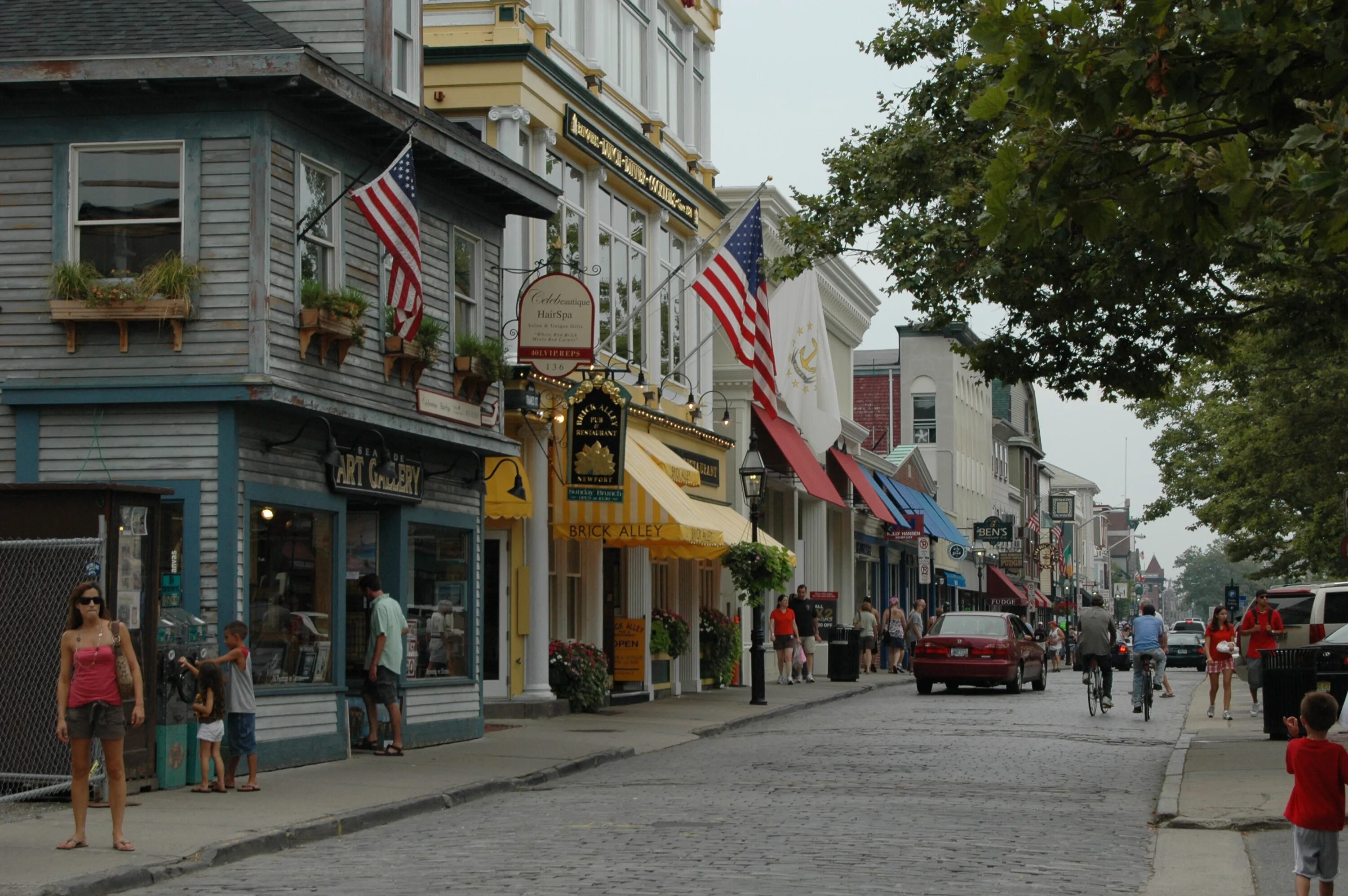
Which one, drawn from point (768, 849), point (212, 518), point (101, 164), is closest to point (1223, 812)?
point (768, 849)

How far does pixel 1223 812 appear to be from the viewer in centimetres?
1381

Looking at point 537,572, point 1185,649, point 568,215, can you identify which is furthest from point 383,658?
point 1185,649

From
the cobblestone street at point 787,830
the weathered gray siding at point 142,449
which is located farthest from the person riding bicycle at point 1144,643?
the weathered gray siding at point 142,449

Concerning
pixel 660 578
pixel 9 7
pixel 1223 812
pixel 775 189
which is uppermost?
pixel 775 189

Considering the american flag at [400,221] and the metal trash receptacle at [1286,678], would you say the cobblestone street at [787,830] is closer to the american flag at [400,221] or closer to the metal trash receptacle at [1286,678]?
the metal trash receptacle at [1286,678]

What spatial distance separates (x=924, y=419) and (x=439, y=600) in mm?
52629

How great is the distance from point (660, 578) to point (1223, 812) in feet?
58.3

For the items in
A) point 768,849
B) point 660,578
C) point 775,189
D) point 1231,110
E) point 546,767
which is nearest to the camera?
point 1231,110

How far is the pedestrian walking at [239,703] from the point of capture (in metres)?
14.7

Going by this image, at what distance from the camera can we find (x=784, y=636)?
35281 millimetres

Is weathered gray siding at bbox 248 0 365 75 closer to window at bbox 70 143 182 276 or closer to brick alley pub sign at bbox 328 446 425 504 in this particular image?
window at bbox 70 143 182 276

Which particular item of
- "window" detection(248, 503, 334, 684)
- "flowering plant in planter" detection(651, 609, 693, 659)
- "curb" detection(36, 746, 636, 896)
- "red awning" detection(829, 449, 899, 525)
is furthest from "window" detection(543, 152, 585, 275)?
"red awning" detection(829, 449, 899, 525)

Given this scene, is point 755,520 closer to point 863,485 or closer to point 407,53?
point 407,53

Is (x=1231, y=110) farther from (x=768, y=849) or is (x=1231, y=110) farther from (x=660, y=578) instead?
(x=660, y=578)
